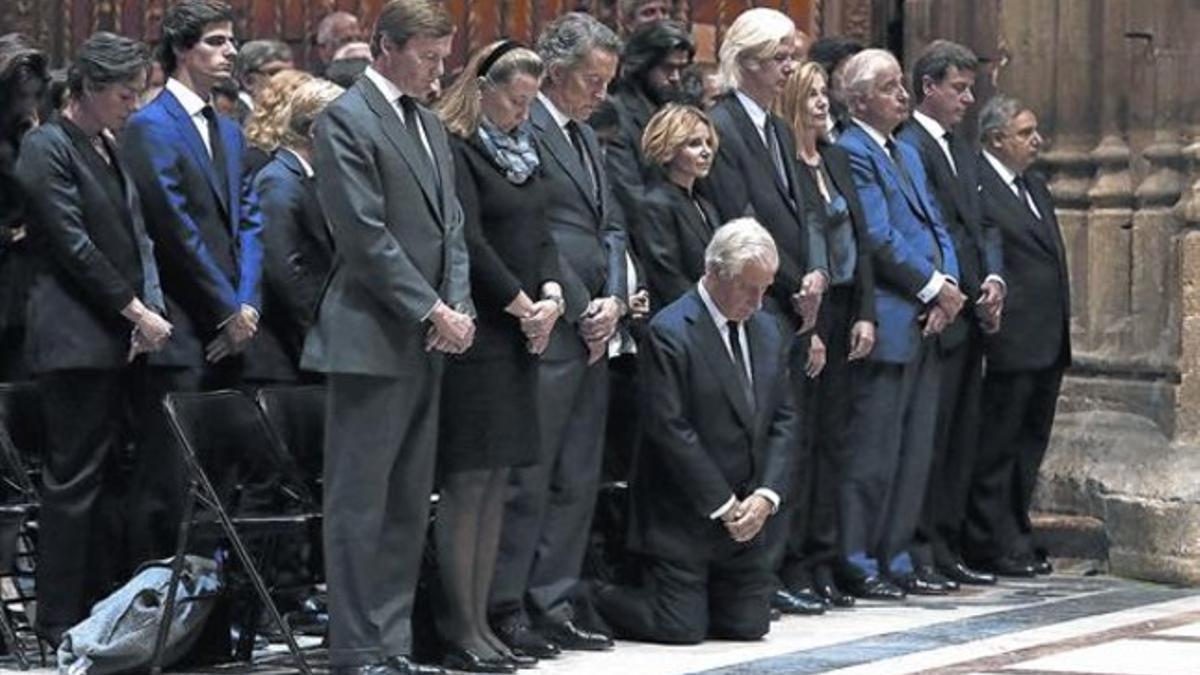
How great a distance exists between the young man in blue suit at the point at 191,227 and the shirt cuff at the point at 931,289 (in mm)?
2956

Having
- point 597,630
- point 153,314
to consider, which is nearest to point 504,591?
point 597,630

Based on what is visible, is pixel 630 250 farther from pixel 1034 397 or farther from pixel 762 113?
pixel 1034 397

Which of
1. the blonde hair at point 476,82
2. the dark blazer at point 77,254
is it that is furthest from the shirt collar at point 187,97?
the blonde hair at point 476,82

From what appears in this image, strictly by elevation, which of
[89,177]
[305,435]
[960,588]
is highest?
[89,177]

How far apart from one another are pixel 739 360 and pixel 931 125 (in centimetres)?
253

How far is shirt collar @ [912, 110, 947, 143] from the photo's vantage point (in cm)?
1448

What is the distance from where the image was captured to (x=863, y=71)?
1393 cm

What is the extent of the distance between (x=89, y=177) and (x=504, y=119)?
1.29 m

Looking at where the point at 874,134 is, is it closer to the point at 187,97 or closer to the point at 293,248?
the point at 293,248

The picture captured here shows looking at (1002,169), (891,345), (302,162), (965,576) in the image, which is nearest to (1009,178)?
(1002,169)

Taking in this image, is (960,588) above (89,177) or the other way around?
the other way around

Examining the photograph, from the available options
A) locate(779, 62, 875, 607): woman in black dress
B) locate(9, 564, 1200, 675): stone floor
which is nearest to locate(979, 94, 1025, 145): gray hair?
locate(779, 62, 875, 607): woman in black dress

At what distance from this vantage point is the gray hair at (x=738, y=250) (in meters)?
12.1

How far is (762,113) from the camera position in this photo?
1321 centimetres
